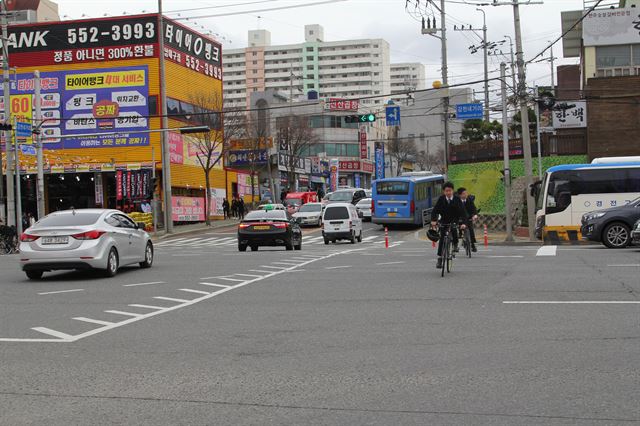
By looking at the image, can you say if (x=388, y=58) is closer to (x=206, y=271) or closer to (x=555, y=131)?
(x=555, y=131)

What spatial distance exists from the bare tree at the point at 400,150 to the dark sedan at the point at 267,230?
78.1m

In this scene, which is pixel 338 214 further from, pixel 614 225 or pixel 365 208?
pixel 365 208

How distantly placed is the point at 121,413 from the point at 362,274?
10929 millimetres

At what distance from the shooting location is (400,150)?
4498 inches

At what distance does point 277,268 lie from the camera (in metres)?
18.7

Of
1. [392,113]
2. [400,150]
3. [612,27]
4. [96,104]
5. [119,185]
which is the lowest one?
[119,185]

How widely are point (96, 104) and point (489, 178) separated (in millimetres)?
26173

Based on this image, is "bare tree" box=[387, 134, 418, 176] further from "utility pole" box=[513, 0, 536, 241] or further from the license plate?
the license plate

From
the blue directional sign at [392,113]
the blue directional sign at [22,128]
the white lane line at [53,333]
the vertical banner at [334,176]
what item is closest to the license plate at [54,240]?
the white lane line at [53,333]

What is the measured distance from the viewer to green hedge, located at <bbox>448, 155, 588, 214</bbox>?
143ft

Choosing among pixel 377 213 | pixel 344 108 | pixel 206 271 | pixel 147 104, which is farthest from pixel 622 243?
pixel 344 108

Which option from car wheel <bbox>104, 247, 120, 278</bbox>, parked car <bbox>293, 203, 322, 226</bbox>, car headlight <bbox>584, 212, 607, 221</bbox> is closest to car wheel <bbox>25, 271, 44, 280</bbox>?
car wheel <bbox>104, 247, 120, 278</bbox>

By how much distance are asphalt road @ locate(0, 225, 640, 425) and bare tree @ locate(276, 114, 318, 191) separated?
60.2 metres

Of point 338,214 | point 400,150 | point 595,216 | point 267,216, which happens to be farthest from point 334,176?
point 595,216
